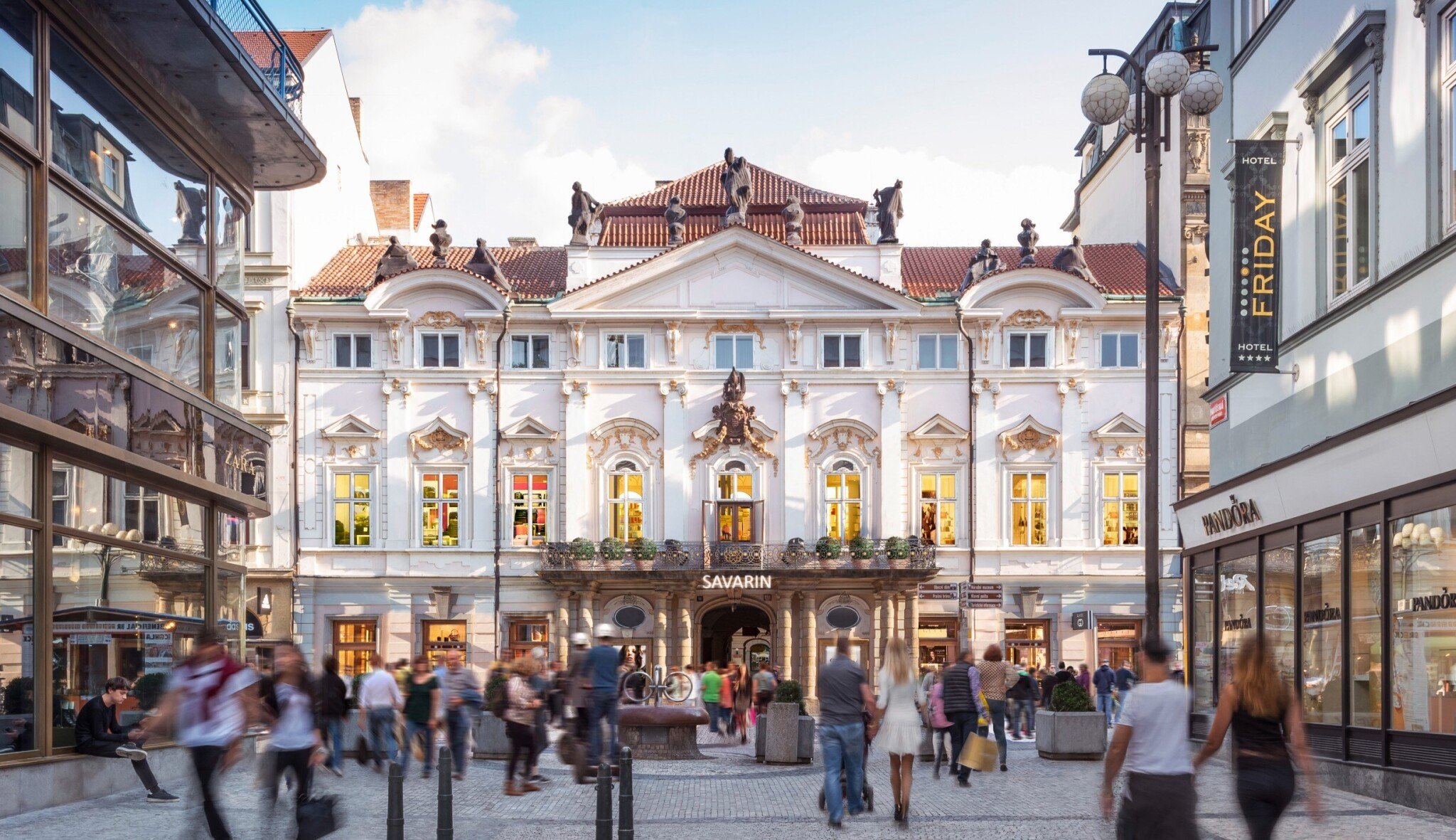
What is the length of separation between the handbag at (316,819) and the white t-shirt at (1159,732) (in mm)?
5715

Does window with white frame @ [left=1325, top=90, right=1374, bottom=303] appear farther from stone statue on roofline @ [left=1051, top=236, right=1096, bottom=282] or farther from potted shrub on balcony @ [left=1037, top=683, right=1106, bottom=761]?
stone statue on roofline @ [left=1051, top=236, right=1096, bottom=282]

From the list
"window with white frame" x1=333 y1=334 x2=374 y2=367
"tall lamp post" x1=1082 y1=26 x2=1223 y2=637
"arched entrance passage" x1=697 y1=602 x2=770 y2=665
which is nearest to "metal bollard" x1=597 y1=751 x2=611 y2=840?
"tall lamp post" x1=1082 y1=26 x2=1223 y2=637

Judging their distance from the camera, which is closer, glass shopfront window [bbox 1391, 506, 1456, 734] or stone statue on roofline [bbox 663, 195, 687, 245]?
glass shopfront window [bbox 1391, 506, 1456, 734]

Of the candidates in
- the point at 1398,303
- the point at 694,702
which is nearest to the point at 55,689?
the point at 1398,303

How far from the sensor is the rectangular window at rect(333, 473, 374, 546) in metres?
47.8

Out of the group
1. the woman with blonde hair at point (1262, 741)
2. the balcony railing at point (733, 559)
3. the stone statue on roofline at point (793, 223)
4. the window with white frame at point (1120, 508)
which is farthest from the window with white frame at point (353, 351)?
the woman with blonde hair at point (1262, 741)

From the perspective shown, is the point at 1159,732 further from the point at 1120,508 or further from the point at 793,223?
the point at 793,223

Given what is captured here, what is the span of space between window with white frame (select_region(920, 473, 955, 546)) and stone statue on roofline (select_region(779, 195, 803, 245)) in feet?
25.6

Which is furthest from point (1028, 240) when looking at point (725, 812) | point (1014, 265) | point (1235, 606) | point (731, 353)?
point (725, 812)

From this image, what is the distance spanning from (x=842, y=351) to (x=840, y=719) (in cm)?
3321

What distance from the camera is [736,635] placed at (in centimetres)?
5044

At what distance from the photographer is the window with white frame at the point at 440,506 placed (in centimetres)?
4803

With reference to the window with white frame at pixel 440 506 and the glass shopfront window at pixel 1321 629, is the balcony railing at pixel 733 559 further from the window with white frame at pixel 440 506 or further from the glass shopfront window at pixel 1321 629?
the glass shopfront window at pixel 1321 629

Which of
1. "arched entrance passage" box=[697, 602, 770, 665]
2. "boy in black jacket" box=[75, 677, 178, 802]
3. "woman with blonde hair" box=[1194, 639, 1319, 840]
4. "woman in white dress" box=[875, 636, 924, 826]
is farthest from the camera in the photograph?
"arched entrance passage" box=[697, 602, 770, 665]
